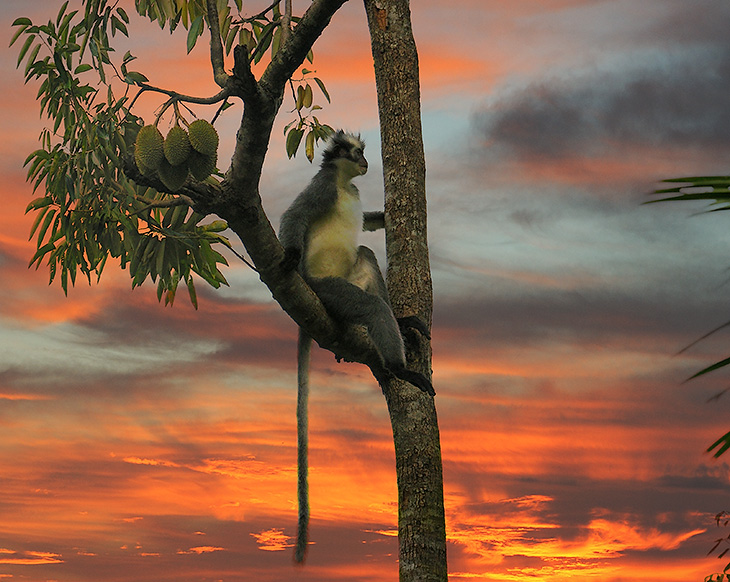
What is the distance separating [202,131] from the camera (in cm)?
423

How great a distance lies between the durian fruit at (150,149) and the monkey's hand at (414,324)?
2.35 meters

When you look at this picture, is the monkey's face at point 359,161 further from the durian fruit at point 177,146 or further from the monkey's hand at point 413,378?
the durian fruit at point 177,146

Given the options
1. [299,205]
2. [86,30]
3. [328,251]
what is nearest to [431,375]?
[328,251]

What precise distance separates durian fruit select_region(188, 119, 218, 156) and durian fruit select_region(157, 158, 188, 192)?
0.15 meters

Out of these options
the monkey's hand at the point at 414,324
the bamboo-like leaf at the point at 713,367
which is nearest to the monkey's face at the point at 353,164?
the monkey's hand at the point at 414,324

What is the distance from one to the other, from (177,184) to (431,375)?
2.63 meters

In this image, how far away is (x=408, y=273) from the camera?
20.0 ft

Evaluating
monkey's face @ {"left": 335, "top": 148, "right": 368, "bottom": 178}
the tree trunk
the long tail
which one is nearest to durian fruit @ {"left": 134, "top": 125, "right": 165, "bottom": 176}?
the tree trunk

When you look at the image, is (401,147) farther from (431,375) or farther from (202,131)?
(202,131)

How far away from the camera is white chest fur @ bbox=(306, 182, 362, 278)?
6.38 metres

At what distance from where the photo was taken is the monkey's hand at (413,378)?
19.0 ft

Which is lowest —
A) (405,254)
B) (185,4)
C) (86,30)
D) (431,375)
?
(431,375)

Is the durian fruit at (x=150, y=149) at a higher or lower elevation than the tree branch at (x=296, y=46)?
lower

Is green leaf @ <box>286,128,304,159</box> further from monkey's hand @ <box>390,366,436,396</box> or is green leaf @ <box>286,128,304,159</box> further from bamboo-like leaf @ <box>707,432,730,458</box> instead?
bamboo-like leaf @ <box>707,432,730,458</box>
